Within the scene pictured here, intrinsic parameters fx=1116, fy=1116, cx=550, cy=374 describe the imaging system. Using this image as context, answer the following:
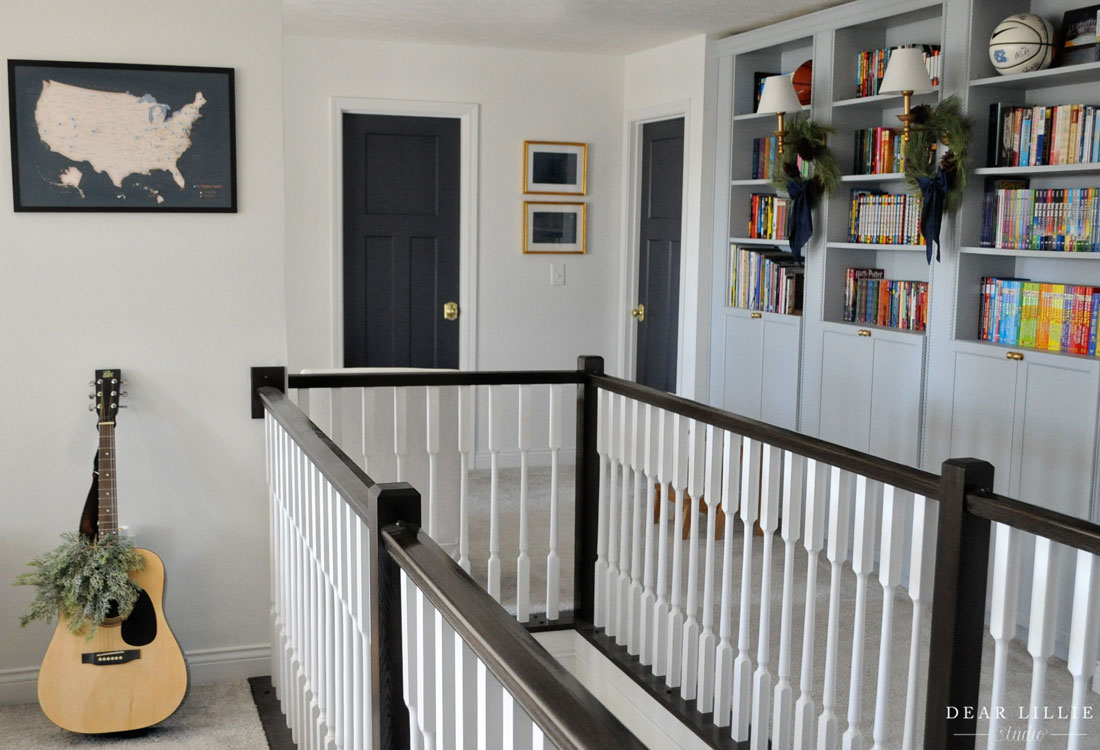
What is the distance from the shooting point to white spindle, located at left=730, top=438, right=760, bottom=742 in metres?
2.76

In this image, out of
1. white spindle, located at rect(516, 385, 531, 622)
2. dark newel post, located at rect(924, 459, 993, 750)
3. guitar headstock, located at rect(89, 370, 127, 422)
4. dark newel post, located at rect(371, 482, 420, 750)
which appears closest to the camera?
dark newel post, located at rect(371, 482, 420, 750)

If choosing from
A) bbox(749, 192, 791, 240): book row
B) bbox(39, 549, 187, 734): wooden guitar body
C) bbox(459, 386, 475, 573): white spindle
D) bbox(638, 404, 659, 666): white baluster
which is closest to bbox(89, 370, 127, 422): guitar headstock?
bbox(39, 549, 187, 734): wooden guitar body

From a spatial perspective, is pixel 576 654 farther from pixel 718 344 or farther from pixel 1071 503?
pixel 718 344

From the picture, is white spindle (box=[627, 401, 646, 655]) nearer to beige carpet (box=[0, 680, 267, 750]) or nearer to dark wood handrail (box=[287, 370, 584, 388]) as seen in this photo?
dark wood handrail (box=[287, 370, 584, 388])

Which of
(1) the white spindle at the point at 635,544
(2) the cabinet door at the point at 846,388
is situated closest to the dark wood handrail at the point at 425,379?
(1) the white spindle at the point at 635,544

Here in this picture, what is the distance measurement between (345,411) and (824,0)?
2.73m

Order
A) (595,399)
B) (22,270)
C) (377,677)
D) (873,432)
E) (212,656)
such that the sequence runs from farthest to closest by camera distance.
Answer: (873,432), (595,399), (212,656), (22,270), (377,677)

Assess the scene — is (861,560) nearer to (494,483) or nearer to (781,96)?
(494,483)

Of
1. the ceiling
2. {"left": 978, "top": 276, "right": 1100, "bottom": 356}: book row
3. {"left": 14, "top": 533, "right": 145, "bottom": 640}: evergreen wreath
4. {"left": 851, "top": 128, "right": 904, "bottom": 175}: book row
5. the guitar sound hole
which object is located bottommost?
the guitar sound hole

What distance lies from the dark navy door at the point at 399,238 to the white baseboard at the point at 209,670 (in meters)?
2.93

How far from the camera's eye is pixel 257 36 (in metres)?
3.21

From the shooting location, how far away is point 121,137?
3127mm

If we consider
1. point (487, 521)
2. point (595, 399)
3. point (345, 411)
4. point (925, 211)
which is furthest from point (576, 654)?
point (925, 211)

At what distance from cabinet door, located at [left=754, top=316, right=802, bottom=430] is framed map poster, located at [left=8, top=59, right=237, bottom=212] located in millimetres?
2894
